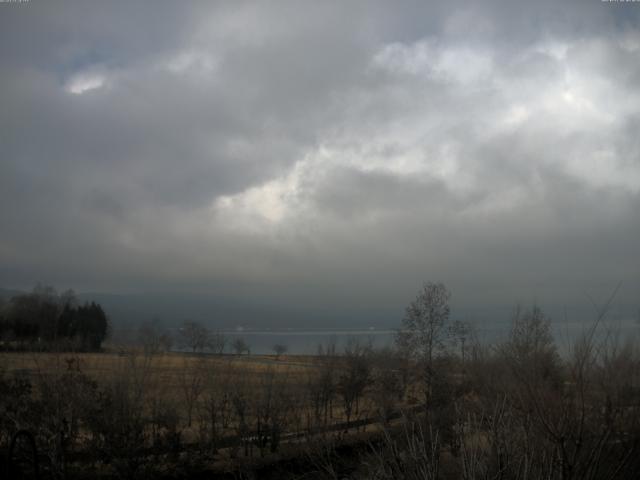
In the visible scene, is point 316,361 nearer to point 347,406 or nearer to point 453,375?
point 347,406

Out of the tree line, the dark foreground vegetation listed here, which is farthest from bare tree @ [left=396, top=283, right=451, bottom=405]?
the tree line

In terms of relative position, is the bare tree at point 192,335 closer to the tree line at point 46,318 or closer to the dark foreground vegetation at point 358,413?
the tree line at point 46,318

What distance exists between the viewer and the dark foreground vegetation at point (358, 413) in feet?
29.5

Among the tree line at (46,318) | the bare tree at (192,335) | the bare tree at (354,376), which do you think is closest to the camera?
the bare tree at (354,376)

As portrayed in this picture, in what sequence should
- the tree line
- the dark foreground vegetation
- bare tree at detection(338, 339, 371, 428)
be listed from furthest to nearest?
the tree line, bare tree at detection(338, 339, 371, 428), the dark foreground vegetation

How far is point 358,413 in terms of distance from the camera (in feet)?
129

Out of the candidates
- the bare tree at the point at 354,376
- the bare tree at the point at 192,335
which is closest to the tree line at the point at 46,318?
the bare tree at the point at 192,335

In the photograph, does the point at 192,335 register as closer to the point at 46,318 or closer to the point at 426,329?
the point at 46,318

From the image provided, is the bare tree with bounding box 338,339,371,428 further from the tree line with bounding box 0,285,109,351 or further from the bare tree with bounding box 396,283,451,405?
the tree line with bounding box 0,285,109,351

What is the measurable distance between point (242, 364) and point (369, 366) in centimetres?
1026

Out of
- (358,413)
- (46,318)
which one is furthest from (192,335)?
(358,413)

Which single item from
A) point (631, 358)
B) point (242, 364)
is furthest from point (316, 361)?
point (631, 358)

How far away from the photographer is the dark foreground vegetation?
9000 millimetres

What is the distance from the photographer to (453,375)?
35.8 metres
